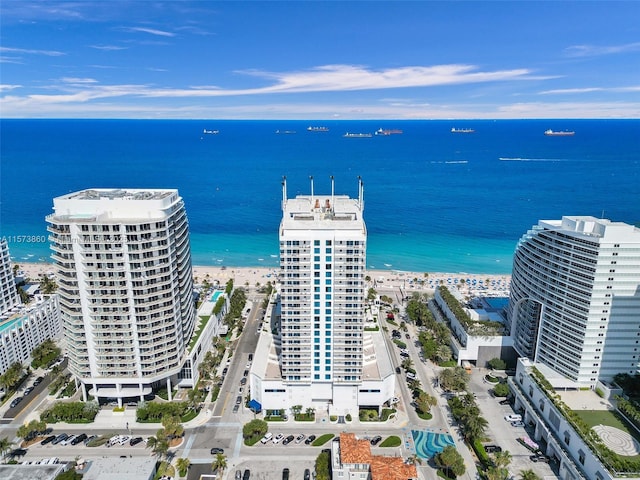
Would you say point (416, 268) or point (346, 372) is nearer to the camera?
point (346, 372)

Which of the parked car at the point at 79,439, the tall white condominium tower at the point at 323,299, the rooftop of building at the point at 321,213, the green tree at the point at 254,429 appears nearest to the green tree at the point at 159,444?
the green tree at the point at 254,429

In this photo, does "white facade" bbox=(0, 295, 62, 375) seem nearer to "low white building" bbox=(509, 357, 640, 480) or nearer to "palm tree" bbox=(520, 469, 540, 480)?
"palm tree" bbox=(520, 469, 540, 480)

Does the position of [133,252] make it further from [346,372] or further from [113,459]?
[346,372]

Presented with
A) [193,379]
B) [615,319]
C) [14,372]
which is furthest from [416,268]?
[14,372]

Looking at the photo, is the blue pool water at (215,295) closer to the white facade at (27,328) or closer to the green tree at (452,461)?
the white facade at (27,328)

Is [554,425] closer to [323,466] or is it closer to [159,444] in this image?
[323,466]

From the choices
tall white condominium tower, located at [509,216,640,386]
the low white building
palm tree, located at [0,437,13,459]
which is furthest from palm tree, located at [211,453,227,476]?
tall white condominium tower, located at [509,216,640,386]
